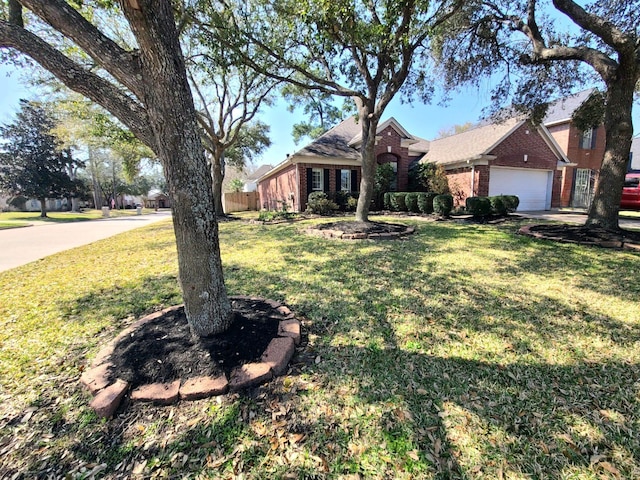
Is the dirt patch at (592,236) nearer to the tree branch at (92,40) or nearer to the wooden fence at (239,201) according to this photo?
the tree branch at (92,40)

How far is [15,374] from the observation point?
2.19m

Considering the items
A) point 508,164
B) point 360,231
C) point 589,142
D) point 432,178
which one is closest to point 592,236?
point 360,231

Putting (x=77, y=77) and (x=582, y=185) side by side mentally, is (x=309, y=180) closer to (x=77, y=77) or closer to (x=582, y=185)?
(x=77, y=77)

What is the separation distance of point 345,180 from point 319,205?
3141mm

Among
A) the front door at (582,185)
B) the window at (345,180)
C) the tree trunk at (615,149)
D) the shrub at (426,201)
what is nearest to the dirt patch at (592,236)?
the tree trunk at (615,149)

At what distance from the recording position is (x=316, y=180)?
14.7m

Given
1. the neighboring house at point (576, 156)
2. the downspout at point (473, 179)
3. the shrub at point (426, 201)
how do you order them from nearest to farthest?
the shrub at point (426, 201), the downspout at point (473, 179), the neighboring house at point (576, 156)

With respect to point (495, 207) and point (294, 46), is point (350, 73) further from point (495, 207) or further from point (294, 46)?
point (495, 207)

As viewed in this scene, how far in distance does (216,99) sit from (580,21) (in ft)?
44.4

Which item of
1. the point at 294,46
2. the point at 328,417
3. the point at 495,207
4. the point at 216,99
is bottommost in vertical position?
the point at 328,417

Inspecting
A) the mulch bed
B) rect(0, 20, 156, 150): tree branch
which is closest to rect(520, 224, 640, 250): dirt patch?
the mulch bed

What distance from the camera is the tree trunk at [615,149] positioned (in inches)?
237

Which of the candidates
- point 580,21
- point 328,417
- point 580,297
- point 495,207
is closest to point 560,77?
point 580,21

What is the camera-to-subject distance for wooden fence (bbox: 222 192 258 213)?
23.4m
